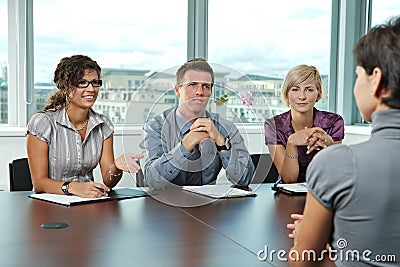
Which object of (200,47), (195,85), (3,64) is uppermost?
(200,47)

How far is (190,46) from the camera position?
4.49 m

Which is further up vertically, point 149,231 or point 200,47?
point 200,47

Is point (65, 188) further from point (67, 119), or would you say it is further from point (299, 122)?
point (299, 122)

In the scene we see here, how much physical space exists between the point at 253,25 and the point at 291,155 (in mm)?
2142

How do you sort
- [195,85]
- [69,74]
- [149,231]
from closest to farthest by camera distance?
[149,231] < [195,85] < [69,74]

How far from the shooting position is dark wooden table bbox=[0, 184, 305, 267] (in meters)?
1.41

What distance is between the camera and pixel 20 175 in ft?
8.89

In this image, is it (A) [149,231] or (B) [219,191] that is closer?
(A) [149,231]

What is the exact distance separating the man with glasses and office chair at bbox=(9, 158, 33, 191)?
2.11ft

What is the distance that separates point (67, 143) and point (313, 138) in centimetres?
114

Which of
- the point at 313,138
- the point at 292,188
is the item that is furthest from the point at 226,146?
the point at 313,138

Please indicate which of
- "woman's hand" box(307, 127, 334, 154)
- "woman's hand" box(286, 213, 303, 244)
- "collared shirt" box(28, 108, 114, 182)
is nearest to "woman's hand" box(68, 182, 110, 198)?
"collared shirt" box(28, 108, 114, 182)

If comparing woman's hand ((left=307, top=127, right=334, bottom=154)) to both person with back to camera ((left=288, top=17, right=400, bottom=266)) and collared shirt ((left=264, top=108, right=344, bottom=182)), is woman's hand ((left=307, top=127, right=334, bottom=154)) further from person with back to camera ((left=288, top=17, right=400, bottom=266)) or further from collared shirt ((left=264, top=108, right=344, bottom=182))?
person with back to camera ((left=288, top=17, right=400, bottom=266))

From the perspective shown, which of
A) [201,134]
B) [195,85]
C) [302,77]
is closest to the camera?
[195,85]
